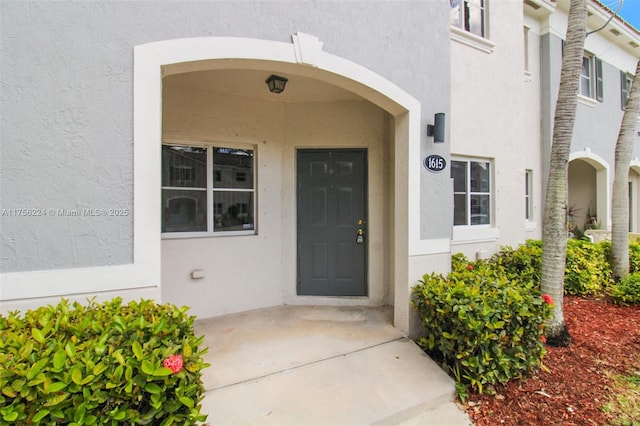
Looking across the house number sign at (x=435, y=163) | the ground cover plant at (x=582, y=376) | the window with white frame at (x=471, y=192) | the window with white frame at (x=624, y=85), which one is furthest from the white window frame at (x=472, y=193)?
the window with white frame at (x=624, y=85)

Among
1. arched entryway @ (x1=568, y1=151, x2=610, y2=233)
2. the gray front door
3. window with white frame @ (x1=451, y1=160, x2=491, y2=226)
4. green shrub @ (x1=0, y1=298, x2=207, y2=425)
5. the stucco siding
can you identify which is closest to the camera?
green shrub @ (x1=0, y1=298, x2=207, y2=425)

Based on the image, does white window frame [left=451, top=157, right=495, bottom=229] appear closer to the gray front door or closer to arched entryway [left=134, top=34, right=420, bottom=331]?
arched entryway [left=134, top=34, right=420, bottom=331]

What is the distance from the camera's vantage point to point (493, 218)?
5.58 metres

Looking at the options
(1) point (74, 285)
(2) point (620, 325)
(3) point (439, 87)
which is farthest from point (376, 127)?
(2) point (620, 325)

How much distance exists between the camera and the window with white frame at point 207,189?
4066 millimetres

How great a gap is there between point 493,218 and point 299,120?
13.6 feet

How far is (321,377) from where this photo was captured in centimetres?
278

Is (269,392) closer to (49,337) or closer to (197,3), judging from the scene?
(49,337)

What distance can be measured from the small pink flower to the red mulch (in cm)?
244

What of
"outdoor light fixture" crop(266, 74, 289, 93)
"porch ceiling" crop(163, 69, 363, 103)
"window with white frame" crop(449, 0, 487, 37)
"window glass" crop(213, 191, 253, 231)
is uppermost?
"window with white frame" crop(449, 0, 487, 37)

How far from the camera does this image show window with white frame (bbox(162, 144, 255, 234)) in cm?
407

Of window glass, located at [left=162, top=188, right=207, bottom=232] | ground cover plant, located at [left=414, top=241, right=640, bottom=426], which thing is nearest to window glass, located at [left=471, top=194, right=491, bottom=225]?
ground cover plant, located at [left=414, top=241, right=640, bottom=426]

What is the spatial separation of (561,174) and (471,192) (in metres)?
2.01

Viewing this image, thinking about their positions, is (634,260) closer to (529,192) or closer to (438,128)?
(529,192)
